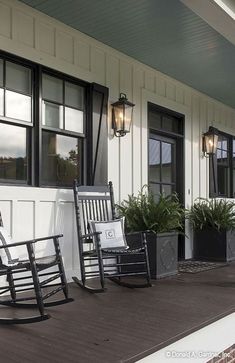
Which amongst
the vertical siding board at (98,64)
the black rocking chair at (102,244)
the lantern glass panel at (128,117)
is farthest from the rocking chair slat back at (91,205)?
the vertical siding board at (98,64)

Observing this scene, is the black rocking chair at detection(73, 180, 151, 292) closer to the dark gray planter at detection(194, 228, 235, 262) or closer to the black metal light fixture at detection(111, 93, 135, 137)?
the black metal light fixture at detection(111, 93, 135, 137)

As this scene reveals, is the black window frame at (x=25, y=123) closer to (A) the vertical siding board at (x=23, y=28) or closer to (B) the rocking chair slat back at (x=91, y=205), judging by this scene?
(A) the vertical siding board at (x=23, y=28)

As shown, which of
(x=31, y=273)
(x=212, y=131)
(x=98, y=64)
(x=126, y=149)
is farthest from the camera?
(x=212, y=131)

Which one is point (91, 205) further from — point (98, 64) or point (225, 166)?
point (225, 166)

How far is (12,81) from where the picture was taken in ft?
12.1

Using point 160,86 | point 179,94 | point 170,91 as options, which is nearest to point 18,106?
point 160,86

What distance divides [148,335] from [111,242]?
1.49 metres

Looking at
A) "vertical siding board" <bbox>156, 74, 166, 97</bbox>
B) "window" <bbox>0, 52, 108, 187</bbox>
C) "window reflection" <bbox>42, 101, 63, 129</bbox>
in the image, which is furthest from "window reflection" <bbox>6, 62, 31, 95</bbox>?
"vertical siding board" <bbox>156, 74, 166, 97</bbox>

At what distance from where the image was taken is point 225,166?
706 cm

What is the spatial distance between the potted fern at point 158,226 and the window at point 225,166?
231 cm

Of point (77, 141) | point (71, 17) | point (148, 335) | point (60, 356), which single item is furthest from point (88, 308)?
point (71, 17)

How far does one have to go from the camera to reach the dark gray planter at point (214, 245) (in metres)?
5.63

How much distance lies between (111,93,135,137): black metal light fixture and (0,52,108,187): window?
154 millimetres

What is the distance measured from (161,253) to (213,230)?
5.62 ft
